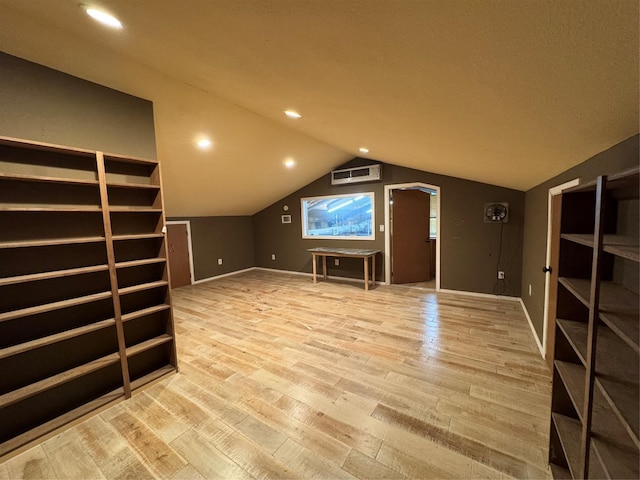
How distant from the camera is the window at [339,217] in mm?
5617

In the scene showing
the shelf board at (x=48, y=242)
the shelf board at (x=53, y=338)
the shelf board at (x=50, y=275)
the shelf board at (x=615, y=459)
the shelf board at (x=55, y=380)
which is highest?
the shelf board at (x=48, y=242)

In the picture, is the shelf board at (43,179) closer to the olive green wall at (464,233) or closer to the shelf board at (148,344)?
the shelf board at (148,344)

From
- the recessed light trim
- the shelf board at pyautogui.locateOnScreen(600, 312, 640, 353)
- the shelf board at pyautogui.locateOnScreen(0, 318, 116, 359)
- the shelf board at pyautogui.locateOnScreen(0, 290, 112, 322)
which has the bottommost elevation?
the shelf board at pyautogui.locateOnScreen(0, 318, 116, 359)

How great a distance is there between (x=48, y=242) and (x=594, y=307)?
2.78 m

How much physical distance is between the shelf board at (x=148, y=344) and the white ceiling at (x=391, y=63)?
2106 mm

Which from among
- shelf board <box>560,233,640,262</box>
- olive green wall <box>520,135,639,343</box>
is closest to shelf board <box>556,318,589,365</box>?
shelf board <box>560,233,640,262</box>

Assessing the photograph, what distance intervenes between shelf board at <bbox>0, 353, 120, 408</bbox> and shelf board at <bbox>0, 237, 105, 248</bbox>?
0.91m

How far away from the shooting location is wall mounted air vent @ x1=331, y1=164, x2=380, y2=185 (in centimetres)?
499

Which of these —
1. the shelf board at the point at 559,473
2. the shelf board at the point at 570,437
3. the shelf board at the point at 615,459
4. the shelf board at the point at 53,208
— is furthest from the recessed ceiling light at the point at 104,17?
the shelf board at the point at 559,473

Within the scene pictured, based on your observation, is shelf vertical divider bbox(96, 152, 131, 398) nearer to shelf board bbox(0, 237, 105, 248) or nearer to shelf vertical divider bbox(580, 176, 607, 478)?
shelf board bbox(0, 237, 105, 248)

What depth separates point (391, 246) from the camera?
16.8ft

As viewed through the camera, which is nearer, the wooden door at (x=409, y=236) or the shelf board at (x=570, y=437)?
the shelf board at (x=570, y=437)

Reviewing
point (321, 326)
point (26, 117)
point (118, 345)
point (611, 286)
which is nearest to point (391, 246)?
point (321, 326)

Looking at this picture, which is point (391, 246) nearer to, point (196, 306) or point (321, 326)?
point (321, 326)
